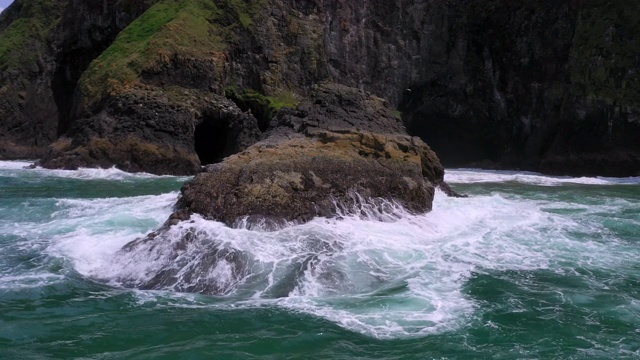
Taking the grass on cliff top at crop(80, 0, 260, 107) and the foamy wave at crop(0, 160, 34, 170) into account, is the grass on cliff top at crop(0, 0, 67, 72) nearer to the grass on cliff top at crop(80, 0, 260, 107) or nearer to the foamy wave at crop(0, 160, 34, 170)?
the foamy wave at crop(0, 160, 34, 170)

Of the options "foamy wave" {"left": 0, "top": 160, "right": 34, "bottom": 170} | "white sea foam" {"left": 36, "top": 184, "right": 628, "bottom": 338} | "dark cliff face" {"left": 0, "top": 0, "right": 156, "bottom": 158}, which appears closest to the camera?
"white sea foam" {"left": 36, "top": 184, "right": 628, "bottom": 338}

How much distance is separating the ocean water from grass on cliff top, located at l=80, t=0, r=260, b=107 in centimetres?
1798

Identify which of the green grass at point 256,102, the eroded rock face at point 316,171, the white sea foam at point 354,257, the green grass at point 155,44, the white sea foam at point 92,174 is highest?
A: the green grass at point 155,44

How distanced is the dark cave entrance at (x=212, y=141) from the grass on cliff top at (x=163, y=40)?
13.0ft

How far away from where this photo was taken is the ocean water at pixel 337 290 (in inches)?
281

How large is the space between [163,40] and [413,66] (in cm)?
1765

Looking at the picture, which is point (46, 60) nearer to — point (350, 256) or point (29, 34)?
point (29, 34)

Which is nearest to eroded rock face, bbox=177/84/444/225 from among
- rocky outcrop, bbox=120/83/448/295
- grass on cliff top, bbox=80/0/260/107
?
rocky outcrop, bbox=120/83/448/295

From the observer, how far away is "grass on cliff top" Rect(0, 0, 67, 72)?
5037 centimetres

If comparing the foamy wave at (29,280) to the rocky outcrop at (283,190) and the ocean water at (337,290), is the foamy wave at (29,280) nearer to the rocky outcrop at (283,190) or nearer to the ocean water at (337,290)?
the ocean water at (337,290)

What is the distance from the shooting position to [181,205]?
12.9 m

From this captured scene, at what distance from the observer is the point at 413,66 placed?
42844 mm

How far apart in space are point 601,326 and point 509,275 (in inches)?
96.7

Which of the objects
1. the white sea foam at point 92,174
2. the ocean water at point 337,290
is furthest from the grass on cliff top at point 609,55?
the white sea foam at point 92,174
